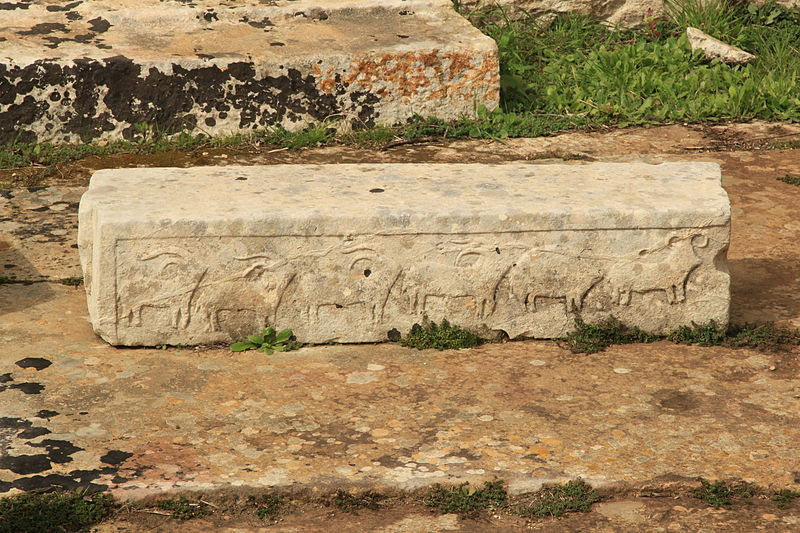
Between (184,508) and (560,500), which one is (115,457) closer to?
(184,508)

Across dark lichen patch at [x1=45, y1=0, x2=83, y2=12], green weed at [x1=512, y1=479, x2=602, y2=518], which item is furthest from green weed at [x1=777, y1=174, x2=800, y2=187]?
dark lichen patch at [x1=45, y1=0, x2=83, y2=12]

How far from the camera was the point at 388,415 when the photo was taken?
368 cm

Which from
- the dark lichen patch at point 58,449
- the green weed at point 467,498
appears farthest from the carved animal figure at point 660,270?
the dark lichen patch at point 58,449

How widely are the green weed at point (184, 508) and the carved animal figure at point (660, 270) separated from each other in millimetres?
1760

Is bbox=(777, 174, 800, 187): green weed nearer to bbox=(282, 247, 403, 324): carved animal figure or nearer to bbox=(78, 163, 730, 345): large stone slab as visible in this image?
bbox=(78, 163, 730, 345): large stone slab

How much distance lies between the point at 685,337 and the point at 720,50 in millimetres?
3480

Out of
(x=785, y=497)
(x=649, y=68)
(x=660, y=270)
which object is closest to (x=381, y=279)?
(x=660, y=270)

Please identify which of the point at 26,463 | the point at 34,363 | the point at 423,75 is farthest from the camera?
the point at 423,75

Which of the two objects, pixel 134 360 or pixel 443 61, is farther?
pixel 443 61

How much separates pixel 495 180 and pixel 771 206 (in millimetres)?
1911

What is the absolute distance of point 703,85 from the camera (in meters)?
6.92

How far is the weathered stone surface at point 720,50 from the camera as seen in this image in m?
7.15

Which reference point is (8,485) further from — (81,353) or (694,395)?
(694,395)

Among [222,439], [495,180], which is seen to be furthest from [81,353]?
[495,180]
